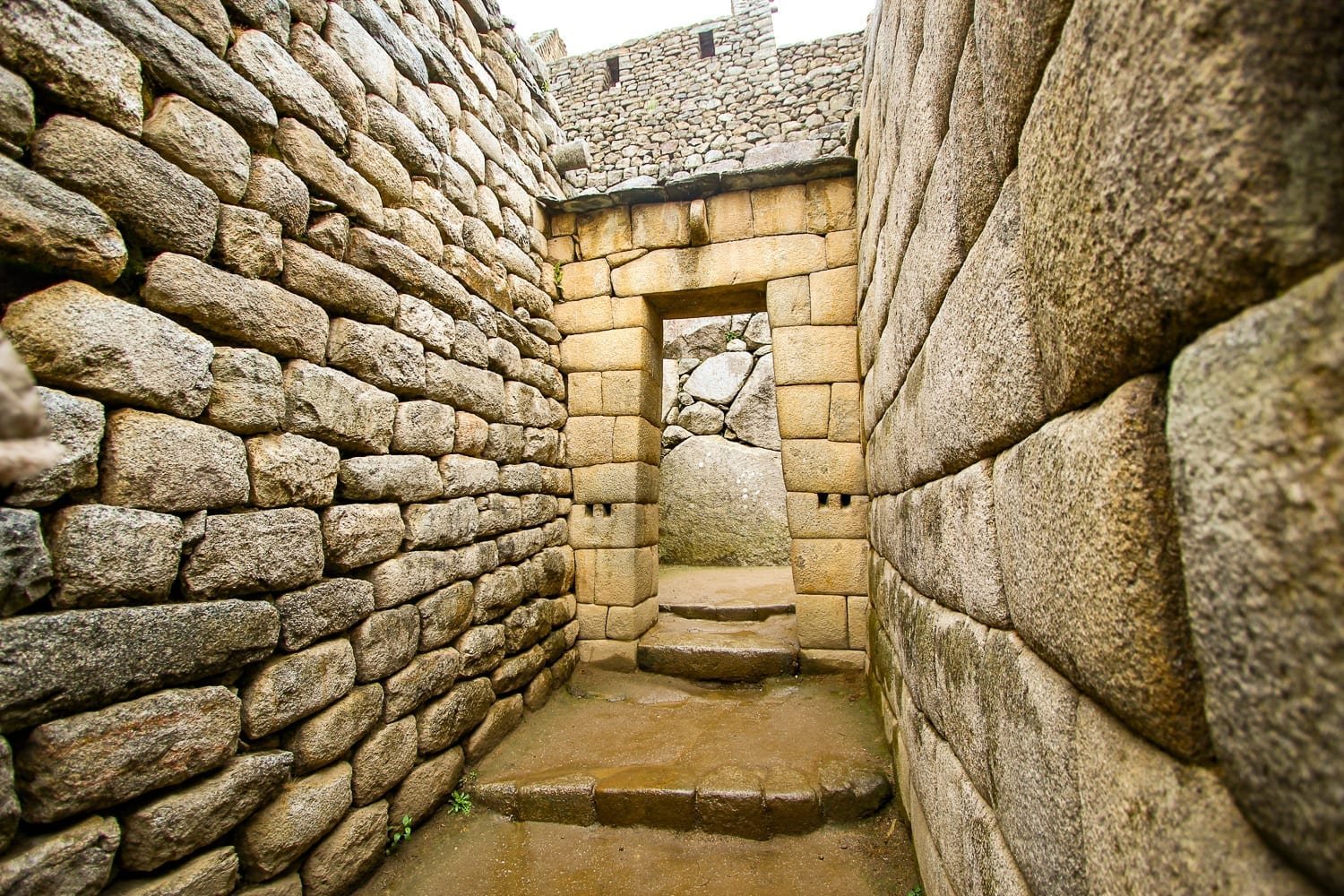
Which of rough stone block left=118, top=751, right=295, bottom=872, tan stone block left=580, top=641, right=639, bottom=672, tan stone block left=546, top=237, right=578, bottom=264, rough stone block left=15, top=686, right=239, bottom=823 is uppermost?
tan stone block left=546, top=237, right=578, bottom=264

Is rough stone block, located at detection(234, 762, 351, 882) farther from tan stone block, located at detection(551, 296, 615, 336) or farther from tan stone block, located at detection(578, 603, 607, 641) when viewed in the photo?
tan stone block, located at detection(551, 296, 615, 336)

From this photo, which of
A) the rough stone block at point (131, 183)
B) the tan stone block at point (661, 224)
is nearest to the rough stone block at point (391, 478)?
the rough stone block at point (131, 183)

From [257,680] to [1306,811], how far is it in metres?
2.10

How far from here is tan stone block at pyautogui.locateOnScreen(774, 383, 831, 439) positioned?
12.0 ft

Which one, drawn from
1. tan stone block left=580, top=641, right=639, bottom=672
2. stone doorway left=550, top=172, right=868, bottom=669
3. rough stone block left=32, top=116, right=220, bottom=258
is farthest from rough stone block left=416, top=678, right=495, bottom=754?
rough stone block left=32, top=116, right=220, bottom=258

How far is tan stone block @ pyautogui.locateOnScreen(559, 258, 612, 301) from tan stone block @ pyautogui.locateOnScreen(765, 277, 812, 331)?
45.7 inches

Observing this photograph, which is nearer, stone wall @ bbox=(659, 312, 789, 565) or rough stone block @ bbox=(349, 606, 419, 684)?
rough stone block @ bbox=(349, 606, 419, 684)

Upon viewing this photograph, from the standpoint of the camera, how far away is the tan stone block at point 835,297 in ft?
12.1

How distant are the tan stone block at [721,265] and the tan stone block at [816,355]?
424 mm

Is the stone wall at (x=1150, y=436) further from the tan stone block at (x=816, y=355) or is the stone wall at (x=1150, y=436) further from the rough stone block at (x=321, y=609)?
the tan stone block at (x=816, y=355)

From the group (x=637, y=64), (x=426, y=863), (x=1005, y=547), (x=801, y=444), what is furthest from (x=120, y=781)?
(x=637, y=64)

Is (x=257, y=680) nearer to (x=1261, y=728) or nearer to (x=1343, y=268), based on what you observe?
(x=1261, y=728)

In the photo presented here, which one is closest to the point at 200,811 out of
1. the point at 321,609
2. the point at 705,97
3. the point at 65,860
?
the point at 65,860

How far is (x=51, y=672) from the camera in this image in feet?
3.91
